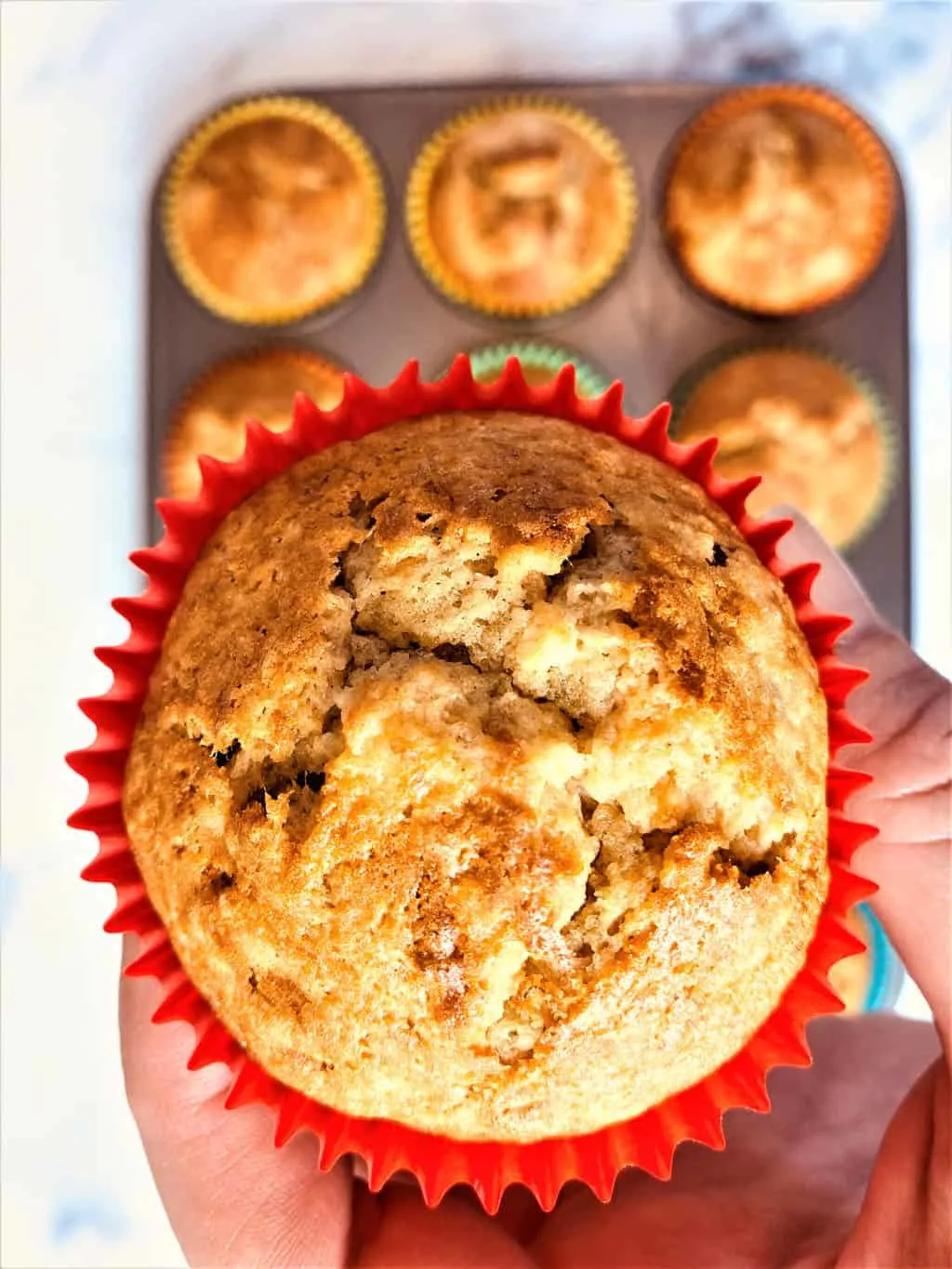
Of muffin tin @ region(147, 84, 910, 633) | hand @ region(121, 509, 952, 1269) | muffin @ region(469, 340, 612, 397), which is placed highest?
muffin tin @ region(147, 84, 910, 633)

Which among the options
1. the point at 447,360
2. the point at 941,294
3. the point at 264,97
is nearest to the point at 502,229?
the point at 447,360

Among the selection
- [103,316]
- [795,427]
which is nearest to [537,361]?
[795,427]

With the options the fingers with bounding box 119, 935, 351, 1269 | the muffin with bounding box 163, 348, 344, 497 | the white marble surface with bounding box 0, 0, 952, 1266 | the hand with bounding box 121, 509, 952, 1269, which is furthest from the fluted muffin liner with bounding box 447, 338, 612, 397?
A: the fingers with bounding box 119, 935, 351, 1269

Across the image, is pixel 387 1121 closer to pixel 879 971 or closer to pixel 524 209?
pixel 879 971

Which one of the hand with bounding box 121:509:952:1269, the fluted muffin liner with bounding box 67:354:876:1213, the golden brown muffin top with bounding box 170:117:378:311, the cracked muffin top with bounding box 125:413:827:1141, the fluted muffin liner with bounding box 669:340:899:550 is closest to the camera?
the cracked muffin top with bounding box 125:413:827:1141

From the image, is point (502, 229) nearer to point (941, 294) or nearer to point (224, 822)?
point (941, 294)

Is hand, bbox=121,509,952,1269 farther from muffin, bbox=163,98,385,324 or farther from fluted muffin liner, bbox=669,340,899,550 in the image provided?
muffin, bbox=163,98,385,324

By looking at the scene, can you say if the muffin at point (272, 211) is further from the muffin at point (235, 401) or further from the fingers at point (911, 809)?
the fingers at point (911, 809)

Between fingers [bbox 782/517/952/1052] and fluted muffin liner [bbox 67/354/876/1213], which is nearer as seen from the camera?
fluted muffin liner [bbox 67/354/876/1213]
